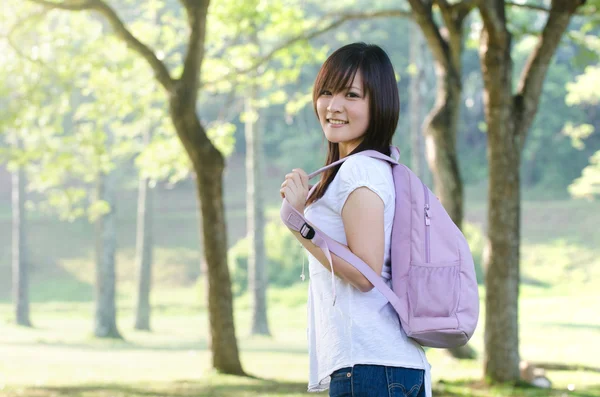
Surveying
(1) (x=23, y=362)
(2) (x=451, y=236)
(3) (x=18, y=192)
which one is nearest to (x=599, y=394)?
(2) (x=451, y=236)

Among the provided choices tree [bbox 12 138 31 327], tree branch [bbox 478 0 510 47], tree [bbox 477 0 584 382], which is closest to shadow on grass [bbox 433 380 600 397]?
tree [bbox 477 0 584 382]

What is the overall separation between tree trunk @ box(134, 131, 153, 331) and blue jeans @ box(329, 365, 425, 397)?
21.0 meters

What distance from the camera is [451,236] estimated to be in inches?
102

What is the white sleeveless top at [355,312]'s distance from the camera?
8.27ft

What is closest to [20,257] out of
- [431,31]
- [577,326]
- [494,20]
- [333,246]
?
[577,326]

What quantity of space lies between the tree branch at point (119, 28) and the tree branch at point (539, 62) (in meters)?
3.96

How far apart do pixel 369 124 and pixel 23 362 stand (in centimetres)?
1272

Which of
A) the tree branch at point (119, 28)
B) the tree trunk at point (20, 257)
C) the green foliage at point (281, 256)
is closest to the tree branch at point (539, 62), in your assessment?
the tree branch at point (119, 28)

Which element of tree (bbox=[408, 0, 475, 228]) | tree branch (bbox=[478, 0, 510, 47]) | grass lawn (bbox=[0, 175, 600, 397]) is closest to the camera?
tree branch (bbox=[478, 0, 510, 47])

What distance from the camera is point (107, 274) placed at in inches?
901

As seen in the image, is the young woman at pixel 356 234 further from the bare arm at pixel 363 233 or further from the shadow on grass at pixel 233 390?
the shadow on grass at pixel 233 390

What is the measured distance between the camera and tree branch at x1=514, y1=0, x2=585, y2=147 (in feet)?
30.8

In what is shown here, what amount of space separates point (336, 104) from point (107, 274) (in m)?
20.9

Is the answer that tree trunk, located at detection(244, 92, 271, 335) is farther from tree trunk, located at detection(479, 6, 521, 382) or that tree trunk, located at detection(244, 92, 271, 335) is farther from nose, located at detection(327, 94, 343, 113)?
nose, located at detection(327, 94, 343, 113)
